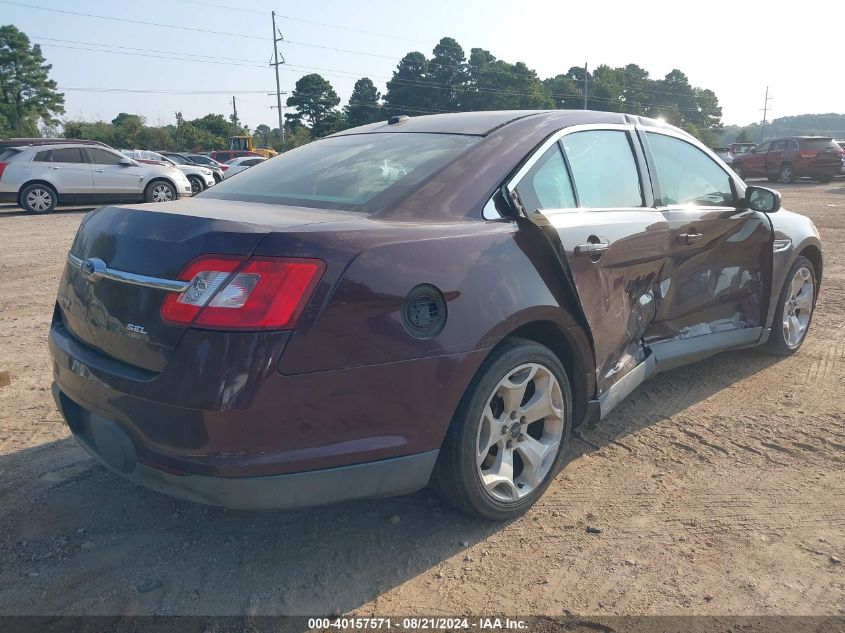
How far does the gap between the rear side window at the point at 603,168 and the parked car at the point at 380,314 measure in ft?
0.04

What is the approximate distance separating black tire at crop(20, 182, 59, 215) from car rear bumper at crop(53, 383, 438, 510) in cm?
1444

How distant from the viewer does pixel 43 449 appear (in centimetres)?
344

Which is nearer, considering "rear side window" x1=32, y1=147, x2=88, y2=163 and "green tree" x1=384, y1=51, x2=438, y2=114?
"rear side window" x1=32, y1=147, x2=88, y2=163

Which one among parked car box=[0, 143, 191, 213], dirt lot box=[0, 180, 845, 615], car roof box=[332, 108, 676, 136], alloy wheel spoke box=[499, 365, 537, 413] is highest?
car roof box=[332, 108, 676, 136]

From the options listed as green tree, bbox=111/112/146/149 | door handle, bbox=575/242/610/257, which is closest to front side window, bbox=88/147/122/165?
door handle, bbox=575/242/610/257

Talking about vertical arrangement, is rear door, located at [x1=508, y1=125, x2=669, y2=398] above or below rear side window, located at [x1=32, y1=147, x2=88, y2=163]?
below

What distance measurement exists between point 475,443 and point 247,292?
1.01 metres

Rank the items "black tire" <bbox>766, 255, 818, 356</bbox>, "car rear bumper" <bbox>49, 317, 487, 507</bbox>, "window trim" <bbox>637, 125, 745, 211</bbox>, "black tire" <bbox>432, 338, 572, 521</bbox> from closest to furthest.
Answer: "car rear bumper" <bbox>49, 317, 487, 507</bbox> → "black tire" <bbox>432, 338, 572, 521</bbox> → "window trim" <bbox>637, 125, 745, 211</bbox> → "black tire" <bbox>766, 255, 818, 356</bbox>

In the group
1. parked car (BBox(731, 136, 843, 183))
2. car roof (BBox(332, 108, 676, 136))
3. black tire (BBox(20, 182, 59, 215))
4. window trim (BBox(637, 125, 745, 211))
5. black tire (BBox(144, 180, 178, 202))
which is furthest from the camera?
parked car (BBox(731, 136, 843, 183))

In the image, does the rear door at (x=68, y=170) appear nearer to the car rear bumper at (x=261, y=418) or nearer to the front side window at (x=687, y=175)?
the front side window at (x=687, y=175)

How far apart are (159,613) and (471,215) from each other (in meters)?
1.76

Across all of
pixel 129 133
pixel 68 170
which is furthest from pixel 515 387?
pixel 129 133

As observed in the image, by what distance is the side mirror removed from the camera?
169 inches

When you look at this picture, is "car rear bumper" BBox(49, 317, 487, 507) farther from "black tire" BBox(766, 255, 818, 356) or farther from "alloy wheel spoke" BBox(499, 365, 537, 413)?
Result: "black tire" BBox(766, 255, 818, 356)
